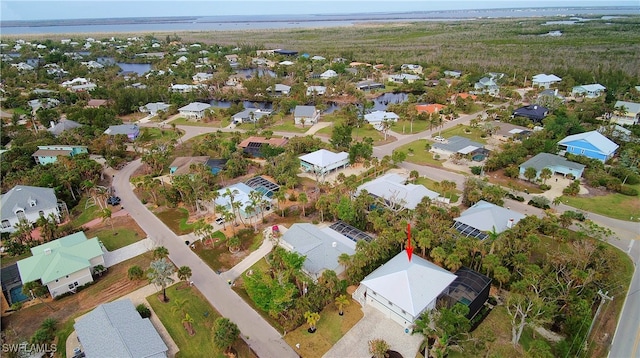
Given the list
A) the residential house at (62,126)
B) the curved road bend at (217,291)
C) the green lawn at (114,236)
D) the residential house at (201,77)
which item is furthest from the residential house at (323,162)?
the residential house at (201,77)

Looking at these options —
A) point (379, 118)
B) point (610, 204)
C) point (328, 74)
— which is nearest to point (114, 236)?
point (379, 118)

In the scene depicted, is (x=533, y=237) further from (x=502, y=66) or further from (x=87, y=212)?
(x=502, y=66)

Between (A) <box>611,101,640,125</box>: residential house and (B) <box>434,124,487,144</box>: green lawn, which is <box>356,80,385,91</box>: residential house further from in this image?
(A) <box>611,101,640,125</box>: residential house

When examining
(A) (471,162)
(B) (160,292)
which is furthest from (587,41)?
(B) (160,292)

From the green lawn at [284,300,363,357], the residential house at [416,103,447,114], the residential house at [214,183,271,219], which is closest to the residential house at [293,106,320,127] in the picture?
the residential house at [416,103,447,114]

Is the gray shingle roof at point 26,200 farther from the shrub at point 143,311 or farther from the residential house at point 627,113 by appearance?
the residential house at point 627,113
